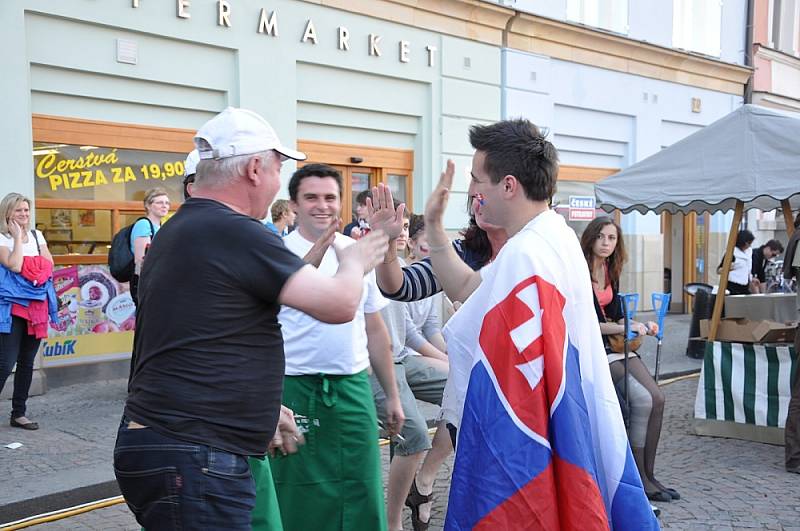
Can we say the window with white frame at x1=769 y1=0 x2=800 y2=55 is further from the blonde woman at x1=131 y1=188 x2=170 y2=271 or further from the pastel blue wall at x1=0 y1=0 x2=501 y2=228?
the blonde woman at x1=131 y1=188 x2=170 y2=271

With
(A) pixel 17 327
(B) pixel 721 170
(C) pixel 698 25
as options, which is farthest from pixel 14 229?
(C) pixel 698 25

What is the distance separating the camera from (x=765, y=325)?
7.09 metres

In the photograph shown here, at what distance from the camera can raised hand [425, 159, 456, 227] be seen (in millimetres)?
2983

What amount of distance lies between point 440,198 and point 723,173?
4851 millimetres

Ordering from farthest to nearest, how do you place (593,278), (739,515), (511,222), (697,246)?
(697,246), (593,278), (739,515), (511,222)

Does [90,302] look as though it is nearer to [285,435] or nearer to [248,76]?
[248,76]

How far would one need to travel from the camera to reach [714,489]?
5660 millimetres

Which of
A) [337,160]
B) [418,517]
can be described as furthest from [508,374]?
[337,160]

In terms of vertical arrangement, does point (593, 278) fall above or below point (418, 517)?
above

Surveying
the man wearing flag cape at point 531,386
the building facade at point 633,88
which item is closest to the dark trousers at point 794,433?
the man wearing flag cape at point 531,386

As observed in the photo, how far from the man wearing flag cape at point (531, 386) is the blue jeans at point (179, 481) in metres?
0.68

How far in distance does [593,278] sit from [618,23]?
1124 centimetres

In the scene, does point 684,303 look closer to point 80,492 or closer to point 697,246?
point 697,246

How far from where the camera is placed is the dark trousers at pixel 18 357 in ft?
22.4
